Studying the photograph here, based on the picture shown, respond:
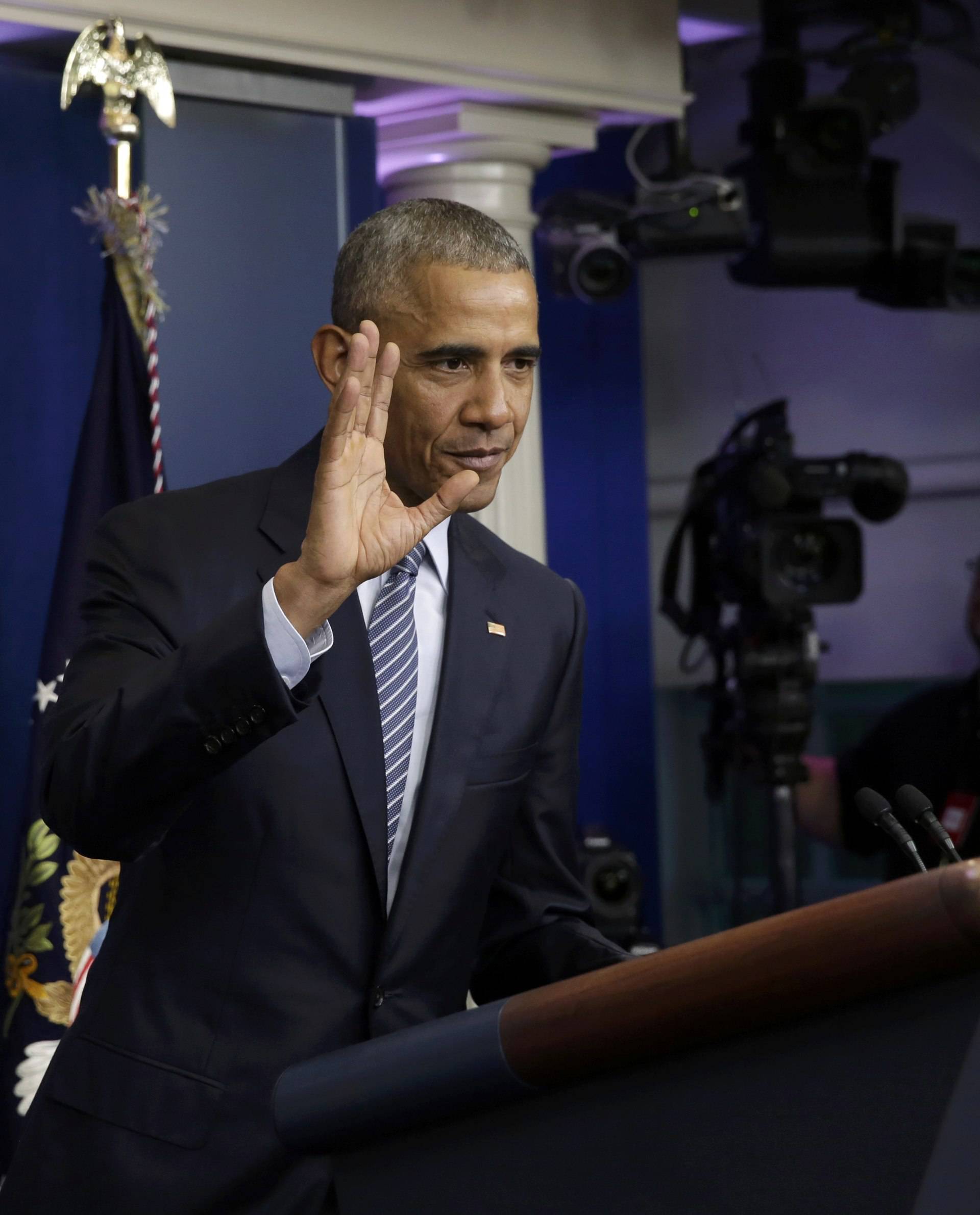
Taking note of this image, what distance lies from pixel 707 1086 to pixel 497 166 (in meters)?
2.61

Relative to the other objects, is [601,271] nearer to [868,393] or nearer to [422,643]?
[868,393]

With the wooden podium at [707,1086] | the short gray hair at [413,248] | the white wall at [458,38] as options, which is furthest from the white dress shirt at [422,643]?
the white wall at [458,38]

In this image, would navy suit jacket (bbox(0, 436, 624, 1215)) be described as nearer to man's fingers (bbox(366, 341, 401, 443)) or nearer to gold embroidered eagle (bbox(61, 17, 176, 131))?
man's fingers (bbox(366, 341, 401, 443))

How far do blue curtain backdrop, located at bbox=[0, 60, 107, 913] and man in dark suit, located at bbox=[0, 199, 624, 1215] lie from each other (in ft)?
3.56

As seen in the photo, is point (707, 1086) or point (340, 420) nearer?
point (707, 1086)

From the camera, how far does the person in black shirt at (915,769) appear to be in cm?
425

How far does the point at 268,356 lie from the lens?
8.62 ft

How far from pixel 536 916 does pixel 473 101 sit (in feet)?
6.49

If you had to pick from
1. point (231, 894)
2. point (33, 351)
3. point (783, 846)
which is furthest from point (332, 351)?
point (783, 846)

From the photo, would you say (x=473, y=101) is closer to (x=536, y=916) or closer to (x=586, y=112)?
(x=586, y=112)

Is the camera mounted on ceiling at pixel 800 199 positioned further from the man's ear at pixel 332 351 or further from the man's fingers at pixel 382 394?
the man's fingers at pixel 382 394

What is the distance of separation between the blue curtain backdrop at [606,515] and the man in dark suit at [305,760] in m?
3.47

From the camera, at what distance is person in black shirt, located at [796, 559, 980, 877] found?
425 centimetres

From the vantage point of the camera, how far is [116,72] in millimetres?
2289
